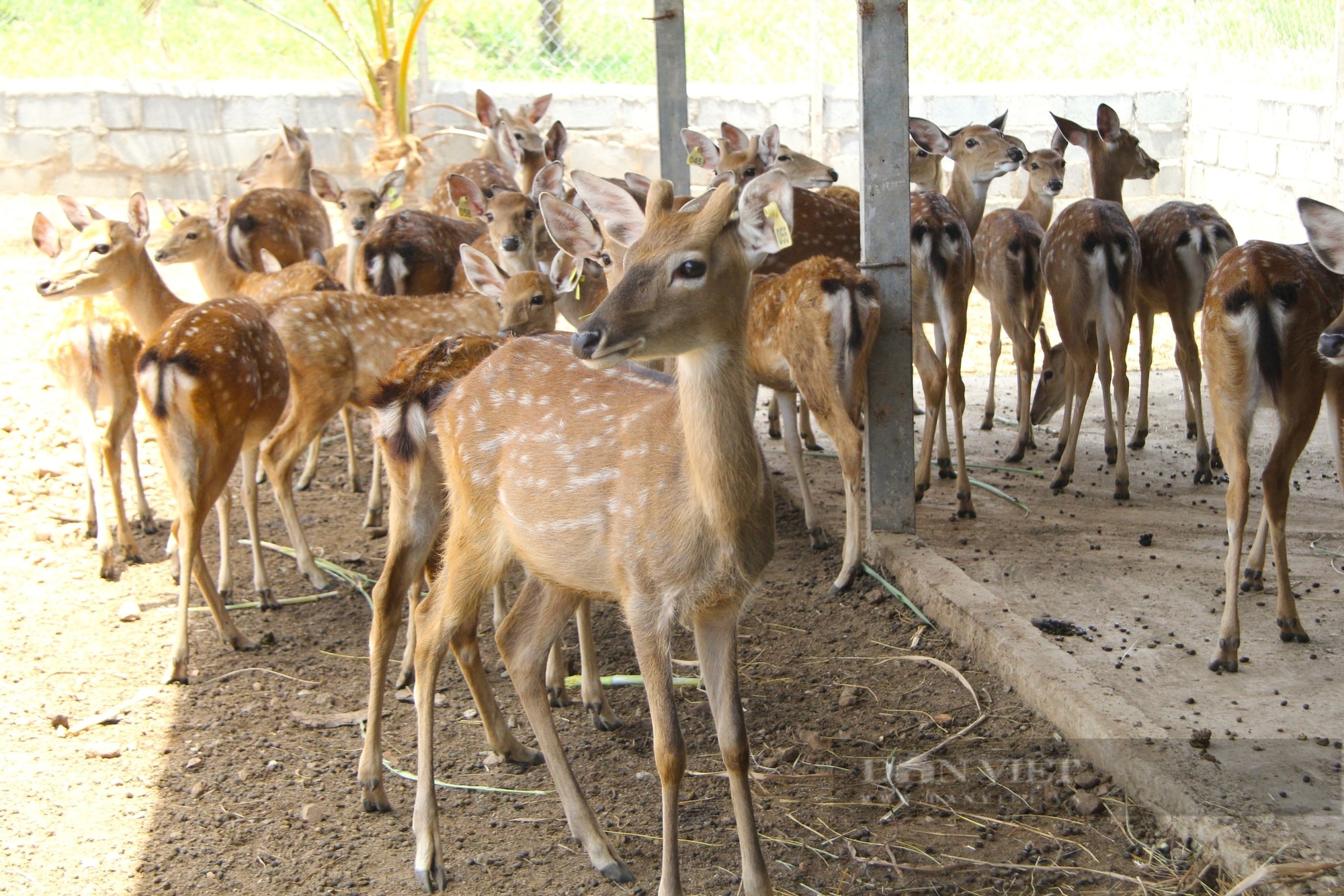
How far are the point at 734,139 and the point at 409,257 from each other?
220cm

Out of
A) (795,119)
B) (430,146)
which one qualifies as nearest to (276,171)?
(430,146)

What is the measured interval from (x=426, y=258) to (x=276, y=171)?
11.3ft

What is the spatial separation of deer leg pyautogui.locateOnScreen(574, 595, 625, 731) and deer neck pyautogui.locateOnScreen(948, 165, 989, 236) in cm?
407

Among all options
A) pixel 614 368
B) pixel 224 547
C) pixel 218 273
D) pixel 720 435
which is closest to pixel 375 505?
pixel 224 547

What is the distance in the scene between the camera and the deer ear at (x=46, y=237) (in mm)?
6266

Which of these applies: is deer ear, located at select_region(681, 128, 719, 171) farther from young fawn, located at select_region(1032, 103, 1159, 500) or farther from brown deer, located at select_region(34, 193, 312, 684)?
brown deer, located at select_region(34, 193, 312, 684)

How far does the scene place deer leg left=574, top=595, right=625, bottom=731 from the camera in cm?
409

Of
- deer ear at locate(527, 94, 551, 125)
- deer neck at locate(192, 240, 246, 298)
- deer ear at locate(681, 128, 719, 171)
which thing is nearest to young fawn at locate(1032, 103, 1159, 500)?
deer ear at locate(681, 128, 719, 171)

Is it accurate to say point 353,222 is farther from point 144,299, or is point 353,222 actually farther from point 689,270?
point 689,270

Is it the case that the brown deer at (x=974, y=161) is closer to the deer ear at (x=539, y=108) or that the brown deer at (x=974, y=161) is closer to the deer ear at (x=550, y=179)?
the deer ear at (x=550, y=179)

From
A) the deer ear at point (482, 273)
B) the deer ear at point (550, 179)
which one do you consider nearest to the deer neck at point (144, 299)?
the deer ear at point (482, 273)

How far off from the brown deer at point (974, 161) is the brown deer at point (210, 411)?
393cm

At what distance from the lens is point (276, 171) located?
A: 385 inches

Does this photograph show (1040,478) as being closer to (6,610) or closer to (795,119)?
(6,610)
